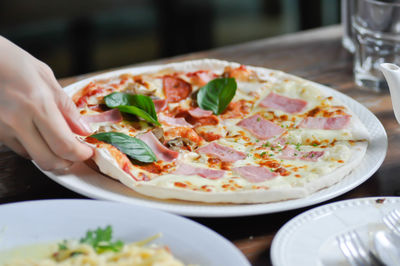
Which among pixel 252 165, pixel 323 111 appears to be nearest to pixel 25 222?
pixel 252 165

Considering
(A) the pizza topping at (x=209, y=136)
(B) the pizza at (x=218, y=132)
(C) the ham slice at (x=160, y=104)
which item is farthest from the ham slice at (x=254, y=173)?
(C) the ham slice at (x=160, y=104)

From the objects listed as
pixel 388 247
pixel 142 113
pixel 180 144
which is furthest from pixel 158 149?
pixel 388 247

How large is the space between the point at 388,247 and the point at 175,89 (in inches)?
39.9

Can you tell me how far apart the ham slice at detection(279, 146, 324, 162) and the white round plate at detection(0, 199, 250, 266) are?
1.54 ft

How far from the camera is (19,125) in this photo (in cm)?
130

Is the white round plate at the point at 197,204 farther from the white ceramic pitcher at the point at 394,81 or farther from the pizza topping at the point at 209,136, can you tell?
the pizza topping at the point at 209,136

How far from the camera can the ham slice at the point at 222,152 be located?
1.49 m

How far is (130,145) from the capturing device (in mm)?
1447

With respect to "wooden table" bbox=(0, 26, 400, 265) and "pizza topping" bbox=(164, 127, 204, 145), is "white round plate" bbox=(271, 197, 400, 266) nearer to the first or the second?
"wooden table" bbox=(0, 26, 400, 265)

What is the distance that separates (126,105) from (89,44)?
2242 mm

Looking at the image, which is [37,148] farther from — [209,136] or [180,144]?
[209,136]

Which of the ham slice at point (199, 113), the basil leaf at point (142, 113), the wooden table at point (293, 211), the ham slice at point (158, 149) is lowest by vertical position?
the wooden table at point (293, 211)

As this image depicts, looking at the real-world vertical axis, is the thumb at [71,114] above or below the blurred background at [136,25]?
above

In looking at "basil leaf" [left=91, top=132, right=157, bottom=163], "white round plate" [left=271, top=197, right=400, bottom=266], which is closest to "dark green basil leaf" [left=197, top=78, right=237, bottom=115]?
"basil leaf" [left=91, top=132, right=157, bottom=163]
